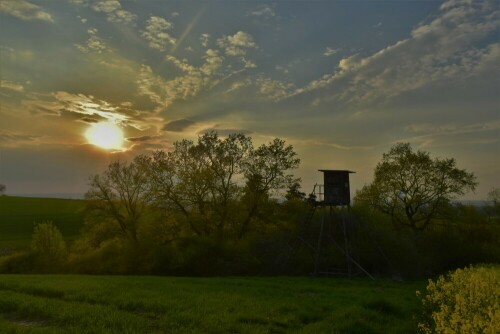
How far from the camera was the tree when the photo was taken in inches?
1970

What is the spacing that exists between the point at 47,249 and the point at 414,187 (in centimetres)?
4764

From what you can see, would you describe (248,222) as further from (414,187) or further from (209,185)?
(414,187)

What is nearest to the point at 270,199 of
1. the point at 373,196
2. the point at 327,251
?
→ the point at 327,251

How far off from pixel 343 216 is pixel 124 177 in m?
27.0

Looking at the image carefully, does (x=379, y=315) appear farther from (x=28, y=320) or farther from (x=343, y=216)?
(x=343, y=216)

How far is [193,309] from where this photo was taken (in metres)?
18.1

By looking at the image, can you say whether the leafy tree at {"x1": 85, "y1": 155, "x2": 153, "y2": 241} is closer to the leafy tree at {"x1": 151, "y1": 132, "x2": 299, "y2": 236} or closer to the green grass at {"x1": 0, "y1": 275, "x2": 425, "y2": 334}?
the leafy tree at {"x1": 151, "y1": 132, "x2": 299, "y2": 236}

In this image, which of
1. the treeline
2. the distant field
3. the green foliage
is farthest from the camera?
the distant field

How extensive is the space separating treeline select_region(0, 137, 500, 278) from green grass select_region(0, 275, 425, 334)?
43.0 ft

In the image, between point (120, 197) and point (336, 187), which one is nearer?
point (336, 187)

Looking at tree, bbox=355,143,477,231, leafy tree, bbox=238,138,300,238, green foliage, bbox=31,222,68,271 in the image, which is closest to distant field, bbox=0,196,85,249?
green foliage, bbox=31,222,68,271

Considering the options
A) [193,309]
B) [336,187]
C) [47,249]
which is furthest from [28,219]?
[193,309]

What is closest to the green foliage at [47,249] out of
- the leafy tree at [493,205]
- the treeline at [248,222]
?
the treeline at [248,222]

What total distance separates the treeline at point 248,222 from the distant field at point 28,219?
16.4 meters
